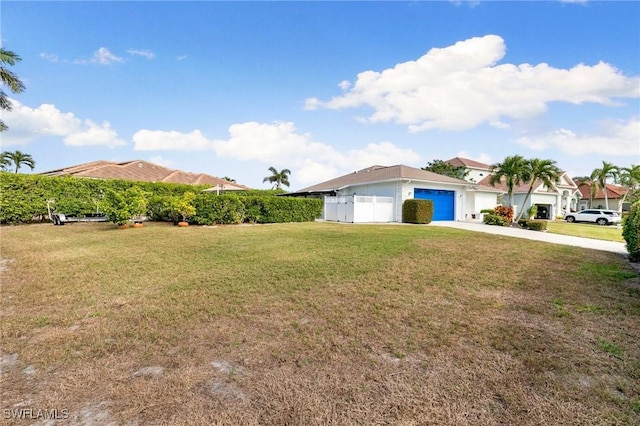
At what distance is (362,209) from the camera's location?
21.1 m

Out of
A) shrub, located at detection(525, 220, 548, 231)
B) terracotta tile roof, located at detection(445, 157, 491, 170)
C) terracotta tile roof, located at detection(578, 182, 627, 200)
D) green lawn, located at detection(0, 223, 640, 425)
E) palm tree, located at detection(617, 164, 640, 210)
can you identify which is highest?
terracotta tile roof, located at detection(445, 157, 491, 170)

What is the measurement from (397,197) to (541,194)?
79.5 ft

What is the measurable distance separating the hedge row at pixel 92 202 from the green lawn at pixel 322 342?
370 inches

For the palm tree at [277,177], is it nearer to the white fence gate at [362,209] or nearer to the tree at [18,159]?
the white fence gate at [362,209]

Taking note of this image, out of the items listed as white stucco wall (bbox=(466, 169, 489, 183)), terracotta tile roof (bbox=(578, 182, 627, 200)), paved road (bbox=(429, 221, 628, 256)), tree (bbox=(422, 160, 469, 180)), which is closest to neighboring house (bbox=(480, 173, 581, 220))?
white stucco wall (bbox=(466, 169, 489, 183))

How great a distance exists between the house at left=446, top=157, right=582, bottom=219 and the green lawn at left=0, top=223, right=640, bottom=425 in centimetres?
2989

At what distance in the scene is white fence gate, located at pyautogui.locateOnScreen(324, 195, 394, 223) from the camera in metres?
21.0

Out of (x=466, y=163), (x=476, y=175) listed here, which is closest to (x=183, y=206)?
(x=466, y=163)

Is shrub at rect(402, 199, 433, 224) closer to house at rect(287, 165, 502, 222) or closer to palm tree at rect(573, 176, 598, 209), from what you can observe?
house at rect(287, 165, 502, 222)

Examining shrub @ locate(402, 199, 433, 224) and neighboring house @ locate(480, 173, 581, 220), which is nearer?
shrub @ locate(402, 199, 433, 224)

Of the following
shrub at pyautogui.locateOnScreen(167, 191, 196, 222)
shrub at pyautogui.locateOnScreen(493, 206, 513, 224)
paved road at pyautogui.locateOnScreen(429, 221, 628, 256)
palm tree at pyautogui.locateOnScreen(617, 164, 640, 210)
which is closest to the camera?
paved road at pyautogui.locateOnScreen(429, 221, 628, 256)

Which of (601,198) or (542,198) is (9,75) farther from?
(601,198)

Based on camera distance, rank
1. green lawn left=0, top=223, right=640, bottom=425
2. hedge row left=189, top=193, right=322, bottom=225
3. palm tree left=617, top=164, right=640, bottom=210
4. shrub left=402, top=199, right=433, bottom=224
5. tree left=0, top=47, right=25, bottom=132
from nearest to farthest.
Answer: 1. green lawn left=0, top=223, right=640, bottom=425
2. hedge row left=189, top=193, right=322, bottom=225
3. tree left=0, top=47, right=25, bottom=132
4. shrub left=402, top=199, right=433, bottom=224
5. palm tree left=617, top=164, right=640, bottom=210

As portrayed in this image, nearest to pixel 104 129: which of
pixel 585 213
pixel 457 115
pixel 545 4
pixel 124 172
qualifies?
pixel 124 172
